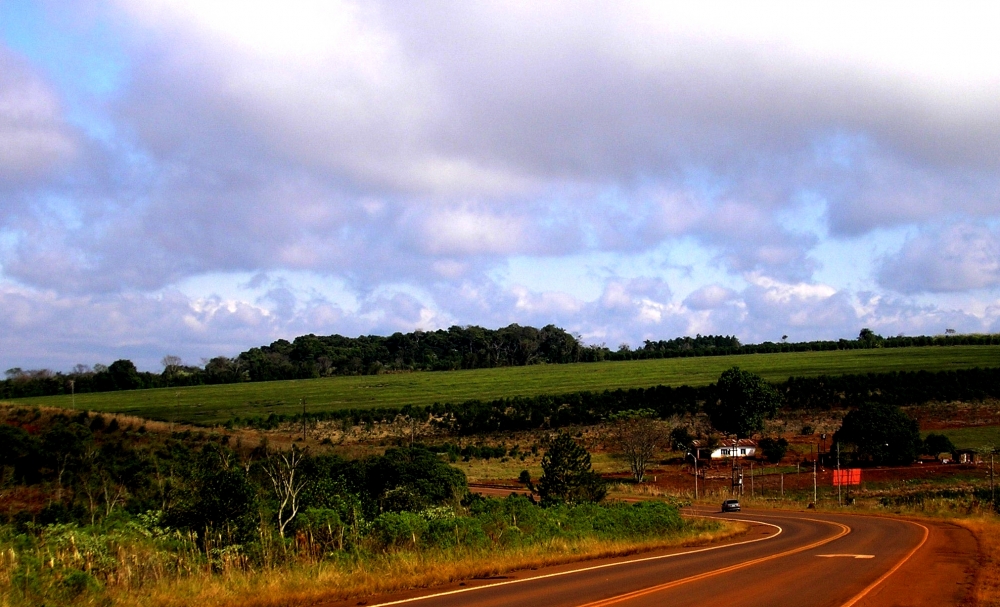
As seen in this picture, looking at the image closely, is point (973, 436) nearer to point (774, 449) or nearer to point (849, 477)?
point (774, 449)

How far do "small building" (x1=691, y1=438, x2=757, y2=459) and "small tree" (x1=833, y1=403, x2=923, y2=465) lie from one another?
1230cm

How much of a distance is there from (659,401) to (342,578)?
103821 millimetres

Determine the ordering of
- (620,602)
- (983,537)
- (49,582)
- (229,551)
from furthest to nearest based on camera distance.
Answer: (983,537), (229,551), (620,602), (49,582)

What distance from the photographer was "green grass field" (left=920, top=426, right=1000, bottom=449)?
86.0 metres

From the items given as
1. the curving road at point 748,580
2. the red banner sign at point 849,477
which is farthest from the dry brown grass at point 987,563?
the red banner sign at point 849,477

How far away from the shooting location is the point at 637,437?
8406 cm

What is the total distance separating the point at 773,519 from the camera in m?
48.6

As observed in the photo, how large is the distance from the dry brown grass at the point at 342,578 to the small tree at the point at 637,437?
59.5m

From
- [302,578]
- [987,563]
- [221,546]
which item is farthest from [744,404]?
[302,578]

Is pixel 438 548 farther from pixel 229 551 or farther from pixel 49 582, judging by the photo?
pixel 49 582

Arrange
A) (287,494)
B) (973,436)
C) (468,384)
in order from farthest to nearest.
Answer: (468,384)
(973,436)
(287,494)

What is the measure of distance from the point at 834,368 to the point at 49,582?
14285 cm

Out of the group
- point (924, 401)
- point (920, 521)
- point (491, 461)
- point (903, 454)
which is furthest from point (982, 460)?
point (491, 461)

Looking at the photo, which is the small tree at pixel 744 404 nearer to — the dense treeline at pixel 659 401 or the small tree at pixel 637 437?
the dense treeline at pixel 659 401
